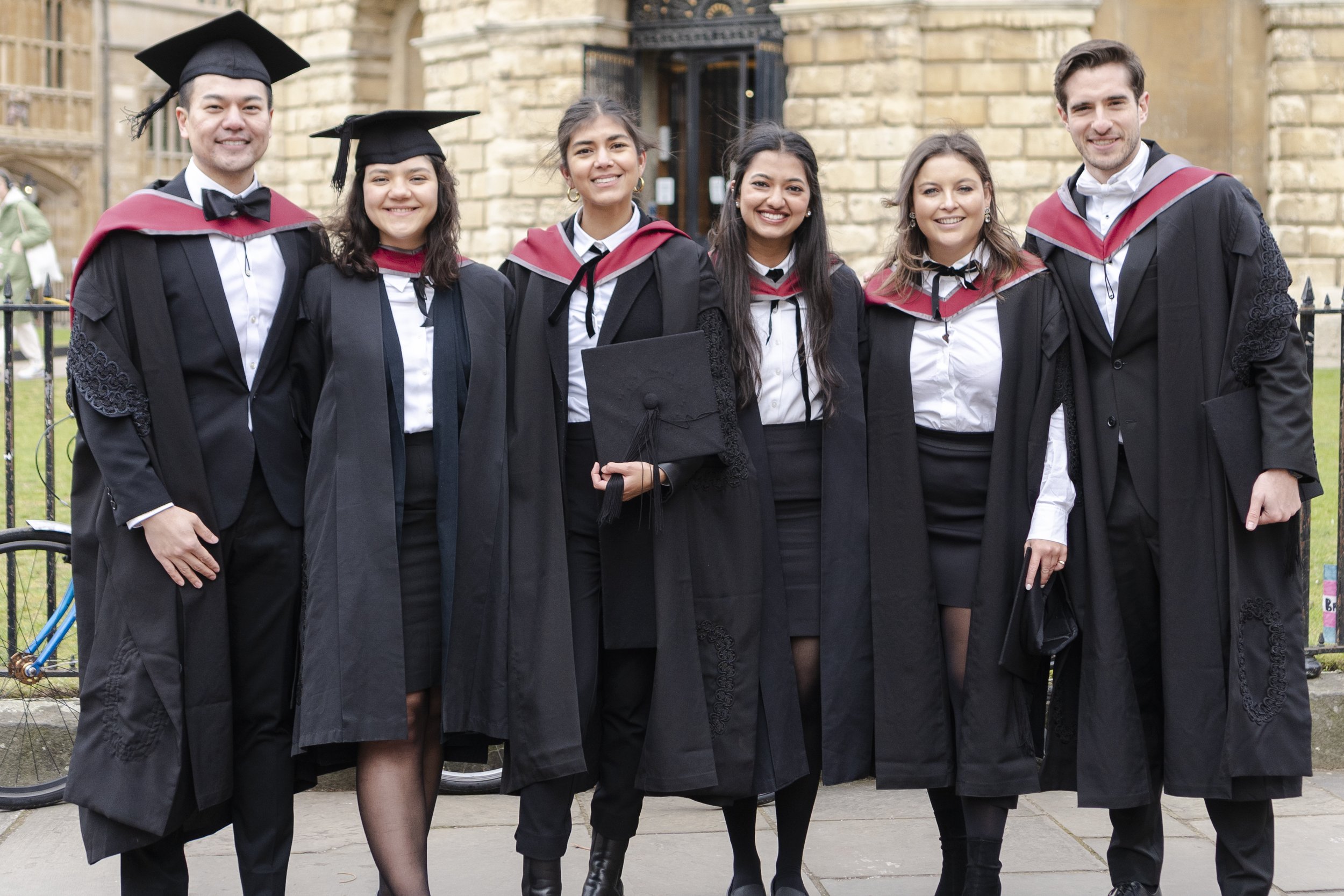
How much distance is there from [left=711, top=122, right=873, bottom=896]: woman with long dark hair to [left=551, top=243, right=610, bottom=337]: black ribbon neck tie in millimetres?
352

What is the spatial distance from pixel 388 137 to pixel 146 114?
0.78m

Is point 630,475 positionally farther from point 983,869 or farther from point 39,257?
point 39,257

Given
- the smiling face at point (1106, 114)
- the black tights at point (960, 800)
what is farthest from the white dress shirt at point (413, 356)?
the smiling face at point (1106, 114)

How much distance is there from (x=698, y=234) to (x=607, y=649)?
46.4ft

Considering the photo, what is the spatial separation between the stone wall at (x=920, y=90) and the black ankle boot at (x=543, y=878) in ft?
39.0

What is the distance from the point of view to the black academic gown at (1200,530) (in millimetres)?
3523

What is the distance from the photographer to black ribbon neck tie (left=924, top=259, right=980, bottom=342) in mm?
3684

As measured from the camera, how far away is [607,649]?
3721 mm

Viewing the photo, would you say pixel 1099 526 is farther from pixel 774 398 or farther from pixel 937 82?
pixel 937 82

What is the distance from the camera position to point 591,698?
370 centimetres

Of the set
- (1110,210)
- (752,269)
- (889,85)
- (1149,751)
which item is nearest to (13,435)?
(752,269)

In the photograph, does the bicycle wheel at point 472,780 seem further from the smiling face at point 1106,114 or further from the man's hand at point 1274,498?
the smiling face at point 1106,114

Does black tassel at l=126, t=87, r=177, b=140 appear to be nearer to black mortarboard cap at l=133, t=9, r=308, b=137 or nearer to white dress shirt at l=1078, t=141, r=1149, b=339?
black mortarboard cap at l=133, t=9, r=308, b=137

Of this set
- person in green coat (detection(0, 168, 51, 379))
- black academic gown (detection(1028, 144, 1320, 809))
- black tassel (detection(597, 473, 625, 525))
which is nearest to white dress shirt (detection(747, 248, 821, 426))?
black tassel (detection(597, 473, 625, 525))
